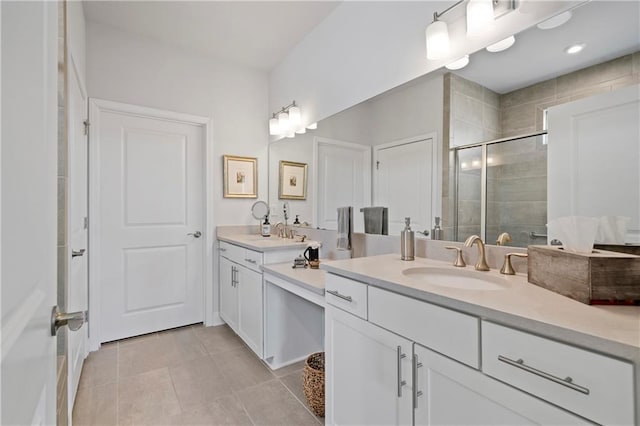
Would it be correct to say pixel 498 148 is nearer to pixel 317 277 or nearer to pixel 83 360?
pixel 317 277

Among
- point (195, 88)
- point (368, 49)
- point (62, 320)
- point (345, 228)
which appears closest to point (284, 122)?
point (195, 88)

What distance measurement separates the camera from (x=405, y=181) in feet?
5.78

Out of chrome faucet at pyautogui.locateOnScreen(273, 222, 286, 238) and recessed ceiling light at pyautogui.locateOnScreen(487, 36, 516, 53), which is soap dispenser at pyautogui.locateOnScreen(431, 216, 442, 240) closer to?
recessed ceiling light at pyautogui.locateOnScreen(487, 36, 516, 53)

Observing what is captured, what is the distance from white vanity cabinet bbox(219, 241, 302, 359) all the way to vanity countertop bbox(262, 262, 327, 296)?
11cm

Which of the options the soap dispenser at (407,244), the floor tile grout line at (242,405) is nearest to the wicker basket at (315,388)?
the floor tile grout line at (242,405)

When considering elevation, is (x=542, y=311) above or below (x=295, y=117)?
below

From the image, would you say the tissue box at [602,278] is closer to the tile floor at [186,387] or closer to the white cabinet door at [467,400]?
the white cabinet door at [467,400]

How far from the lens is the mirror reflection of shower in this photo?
1.21 meters

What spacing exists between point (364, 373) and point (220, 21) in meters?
2.76

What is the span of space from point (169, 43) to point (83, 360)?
2.78 meters

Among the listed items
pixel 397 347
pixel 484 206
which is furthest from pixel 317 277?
pixel 484 206

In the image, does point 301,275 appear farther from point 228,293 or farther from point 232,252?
point 228,293

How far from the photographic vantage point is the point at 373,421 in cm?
119

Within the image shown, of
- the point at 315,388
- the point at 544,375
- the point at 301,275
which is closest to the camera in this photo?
the point at 544,375
